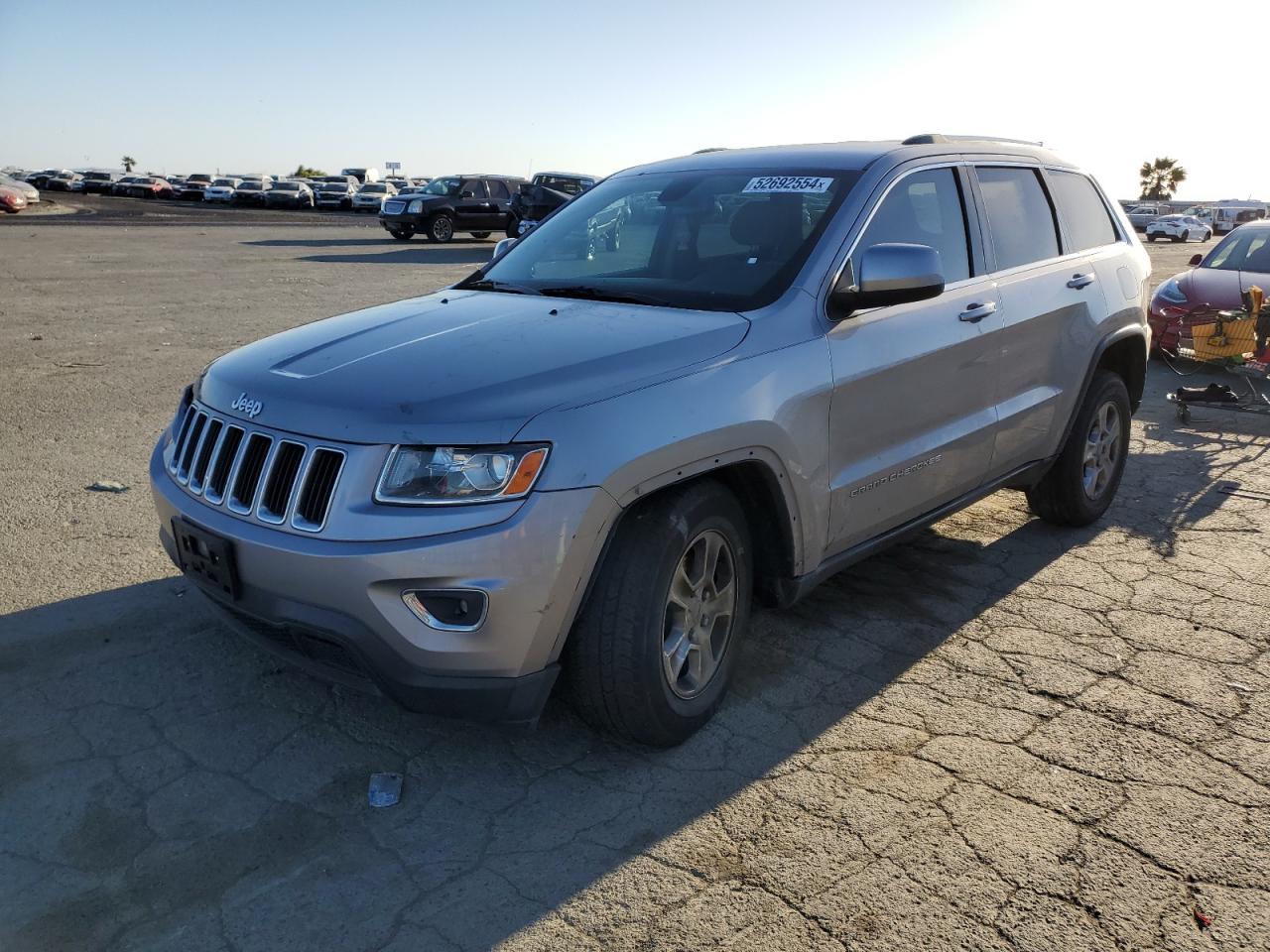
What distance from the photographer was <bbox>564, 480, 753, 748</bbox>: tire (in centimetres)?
306

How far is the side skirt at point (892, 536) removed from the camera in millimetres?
3691

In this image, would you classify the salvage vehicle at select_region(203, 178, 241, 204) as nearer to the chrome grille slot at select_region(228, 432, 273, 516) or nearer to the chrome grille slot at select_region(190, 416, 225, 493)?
the chrome grille slot at select_region(190, 416, 225, 493)

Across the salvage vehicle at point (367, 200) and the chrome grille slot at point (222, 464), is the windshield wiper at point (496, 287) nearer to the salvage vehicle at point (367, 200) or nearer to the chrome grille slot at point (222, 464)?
the chrome grille slot at point (222, 464)

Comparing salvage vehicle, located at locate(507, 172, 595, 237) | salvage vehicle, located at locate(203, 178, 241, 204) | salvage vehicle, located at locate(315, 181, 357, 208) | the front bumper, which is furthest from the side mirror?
salvage vehicle, located at locate(203, 178, 241, 204)

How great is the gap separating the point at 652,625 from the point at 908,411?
60.1 inches

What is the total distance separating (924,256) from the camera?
3646mm

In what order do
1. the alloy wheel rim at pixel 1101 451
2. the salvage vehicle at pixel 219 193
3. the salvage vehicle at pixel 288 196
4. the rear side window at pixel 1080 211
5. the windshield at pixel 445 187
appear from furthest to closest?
1. the salvage vehicle at pixel 219 193
2. the salvage vehicle at pixel 288 196
3. the windshield at pixel 445 187
4. the alloy wheel rim at pixel 1101 451
5. the rear side window at pixel 1080 211

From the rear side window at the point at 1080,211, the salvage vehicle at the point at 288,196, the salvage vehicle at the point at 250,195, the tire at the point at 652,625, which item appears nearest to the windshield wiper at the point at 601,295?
the tire at the point at 652,625

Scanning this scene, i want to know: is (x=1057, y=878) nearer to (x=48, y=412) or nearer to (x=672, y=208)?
(x=672, y=208)

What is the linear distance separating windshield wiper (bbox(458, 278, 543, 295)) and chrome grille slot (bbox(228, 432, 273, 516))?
1.39m

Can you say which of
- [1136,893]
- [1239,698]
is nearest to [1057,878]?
[1136,893]

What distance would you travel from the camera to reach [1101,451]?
569 centimetres

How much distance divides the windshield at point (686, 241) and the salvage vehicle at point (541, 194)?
22.5 metres

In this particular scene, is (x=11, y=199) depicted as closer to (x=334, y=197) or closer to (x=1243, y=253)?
(x=334, y=197)
